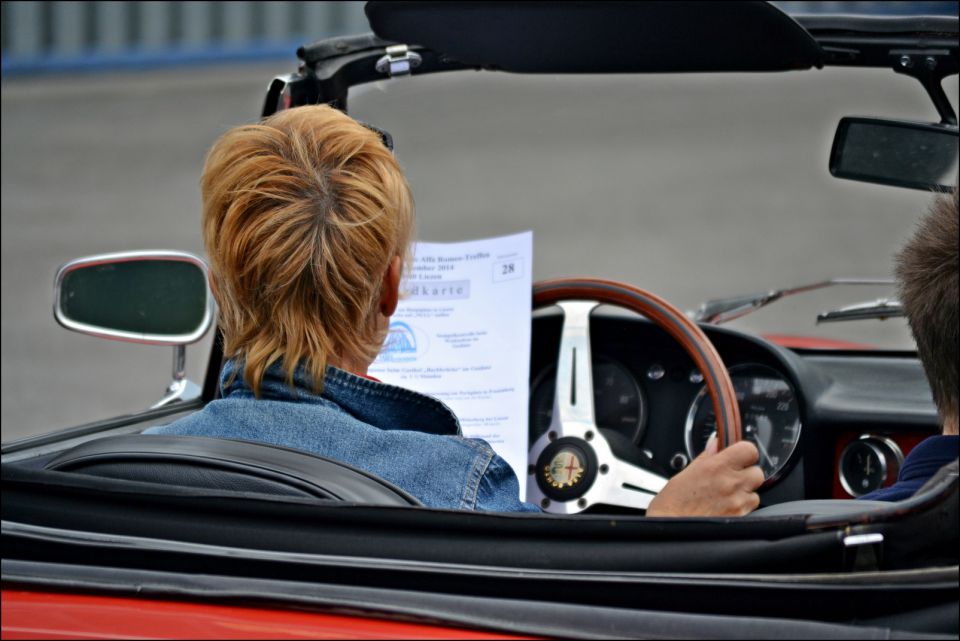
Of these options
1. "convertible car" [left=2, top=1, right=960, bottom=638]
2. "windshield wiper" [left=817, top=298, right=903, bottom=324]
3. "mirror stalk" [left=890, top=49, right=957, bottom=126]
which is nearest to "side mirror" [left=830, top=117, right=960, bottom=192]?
"convertible car" [left=2, top=1, right=960, bottom=638]

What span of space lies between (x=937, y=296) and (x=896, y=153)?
108 centimetres

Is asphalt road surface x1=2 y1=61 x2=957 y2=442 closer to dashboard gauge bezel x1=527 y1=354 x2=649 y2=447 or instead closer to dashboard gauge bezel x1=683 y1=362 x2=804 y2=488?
dashboard gauge bezel x1=527 y1=354 x2=649 y2=447

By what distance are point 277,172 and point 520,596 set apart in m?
0.78

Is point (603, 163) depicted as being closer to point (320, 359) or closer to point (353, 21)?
point (353, 21)

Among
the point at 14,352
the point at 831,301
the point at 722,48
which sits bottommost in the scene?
the point at 14,352

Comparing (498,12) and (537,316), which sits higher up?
(498,12)

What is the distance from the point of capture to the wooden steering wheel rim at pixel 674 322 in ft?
7.59

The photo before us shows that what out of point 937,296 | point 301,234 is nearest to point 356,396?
point 301,234

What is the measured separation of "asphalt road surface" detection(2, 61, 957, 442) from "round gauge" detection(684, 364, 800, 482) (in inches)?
164

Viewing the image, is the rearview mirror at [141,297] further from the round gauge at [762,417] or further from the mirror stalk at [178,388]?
the round gauge at [762,417]

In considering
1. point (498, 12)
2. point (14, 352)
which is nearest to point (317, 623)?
point (498, 12)

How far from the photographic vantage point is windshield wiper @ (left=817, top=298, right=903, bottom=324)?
2838 mm

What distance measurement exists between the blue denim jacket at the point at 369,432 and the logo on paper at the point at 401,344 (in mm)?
1032

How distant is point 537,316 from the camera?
2900 millimetres
